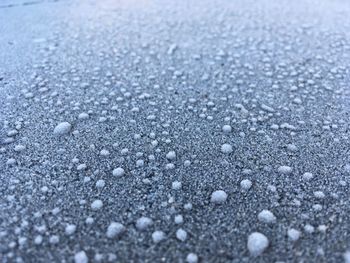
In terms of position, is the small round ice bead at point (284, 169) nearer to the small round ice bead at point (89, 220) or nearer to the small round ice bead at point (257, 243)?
the small round ice bead at point (257, 243)

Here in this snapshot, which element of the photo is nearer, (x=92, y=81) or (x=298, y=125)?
(x=298, y=125)

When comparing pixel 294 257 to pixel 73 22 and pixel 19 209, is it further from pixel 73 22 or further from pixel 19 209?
pixel 73 22

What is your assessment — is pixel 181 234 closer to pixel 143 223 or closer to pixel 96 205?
pixel 143 223

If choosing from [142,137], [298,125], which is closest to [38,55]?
[142,137]

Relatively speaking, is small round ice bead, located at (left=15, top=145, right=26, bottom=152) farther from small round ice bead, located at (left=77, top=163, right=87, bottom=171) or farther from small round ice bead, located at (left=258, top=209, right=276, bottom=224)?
small round ice bead, located at (left=258, top=209, right=276, bottom=224)

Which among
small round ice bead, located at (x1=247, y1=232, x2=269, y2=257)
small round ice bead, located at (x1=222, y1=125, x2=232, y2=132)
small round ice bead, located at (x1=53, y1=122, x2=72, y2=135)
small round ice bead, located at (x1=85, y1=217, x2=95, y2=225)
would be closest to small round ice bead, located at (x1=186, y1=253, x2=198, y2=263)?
small round ice bead, located at (x1=247, y1=232, x2=269, y2=257)

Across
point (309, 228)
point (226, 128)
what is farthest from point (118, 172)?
point (309, 228)
